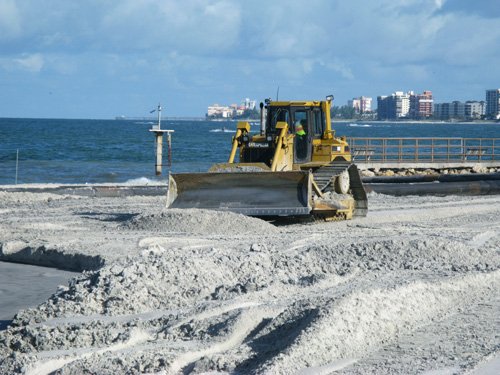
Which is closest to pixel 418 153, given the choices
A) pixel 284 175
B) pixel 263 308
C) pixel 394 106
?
pixel 284 175

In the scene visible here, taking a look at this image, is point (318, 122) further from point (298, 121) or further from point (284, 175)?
point (284, 175)

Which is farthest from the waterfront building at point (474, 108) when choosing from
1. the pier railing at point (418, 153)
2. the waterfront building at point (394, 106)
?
the pier railing at point (418, 153)

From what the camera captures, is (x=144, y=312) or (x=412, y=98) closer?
(x=144, y=312)

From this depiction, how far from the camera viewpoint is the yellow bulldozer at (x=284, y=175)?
52.5 ft

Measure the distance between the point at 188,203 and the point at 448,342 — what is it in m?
8.81

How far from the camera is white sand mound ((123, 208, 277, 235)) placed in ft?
49.2

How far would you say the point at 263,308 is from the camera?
27.7 feet

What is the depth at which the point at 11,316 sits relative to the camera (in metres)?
9.48

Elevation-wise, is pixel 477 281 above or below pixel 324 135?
below

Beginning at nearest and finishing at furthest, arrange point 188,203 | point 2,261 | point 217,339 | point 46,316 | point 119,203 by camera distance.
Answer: point 217,339
point 46,316
point 2,261
point 188,203
point 119,203

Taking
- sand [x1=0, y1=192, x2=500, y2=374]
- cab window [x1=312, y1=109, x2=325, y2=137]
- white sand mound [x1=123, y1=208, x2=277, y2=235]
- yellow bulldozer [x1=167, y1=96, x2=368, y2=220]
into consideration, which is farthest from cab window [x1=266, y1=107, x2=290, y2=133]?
sand [x1=0, y1=192, x2=500, y2=374]

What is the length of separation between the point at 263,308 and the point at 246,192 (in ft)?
25.6

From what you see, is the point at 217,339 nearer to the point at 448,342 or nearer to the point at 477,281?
the point at 448,342

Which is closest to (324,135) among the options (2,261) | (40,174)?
(2,261)
